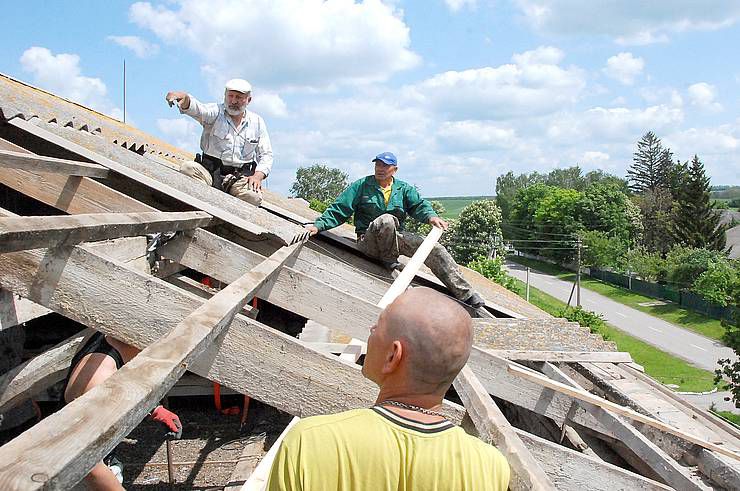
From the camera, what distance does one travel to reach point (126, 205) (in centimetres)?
373

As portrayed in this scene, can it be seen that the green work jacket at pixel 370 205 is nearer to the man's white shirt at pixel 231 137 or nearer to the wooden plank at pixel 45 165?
the man's white shirt at pixel 231 137

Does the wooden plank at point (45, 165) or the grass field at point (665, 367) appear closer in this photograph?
the wooden plank at point (45, 165)

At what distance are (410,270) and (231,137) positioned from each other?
2.29m

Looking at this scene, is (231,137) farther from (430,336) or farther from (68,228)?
(430,336)

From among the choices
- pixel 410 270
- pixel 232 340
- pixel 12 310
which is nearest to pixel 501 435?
pixel 232 340

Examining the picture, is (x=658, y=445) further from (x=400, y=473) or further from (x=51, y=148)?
(x=51, y=148)

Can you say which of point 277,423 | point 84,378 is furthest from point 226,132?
point 84,378

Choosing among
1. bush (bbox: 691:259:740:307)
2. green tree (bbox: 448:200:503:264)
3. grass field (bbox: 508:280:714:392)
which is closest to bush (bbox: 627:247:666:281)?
bush (bbox: 691:259:740:307)

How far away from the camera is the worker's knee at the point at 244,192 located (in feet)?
19.4

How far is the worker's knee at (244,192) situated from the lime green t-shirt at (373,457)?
4.40 m

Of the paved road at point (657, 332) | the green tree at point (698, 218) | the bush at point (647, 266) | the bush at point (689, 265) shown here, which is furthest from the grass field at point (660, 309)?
the green tree at point (698, 218)

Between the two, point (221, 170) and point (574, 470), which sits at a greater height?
point (221, 170)

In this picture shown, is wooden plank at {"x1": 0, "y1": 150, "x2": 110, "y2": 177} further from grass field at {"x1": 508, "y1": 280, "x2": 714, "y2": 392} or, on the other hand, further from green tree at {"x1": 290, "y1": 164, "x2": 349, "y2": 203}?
green tree at {"x1": 290, "y1": 164, "x2": 349, "y2": 203}

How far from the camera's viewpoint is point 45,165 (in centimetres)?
334
